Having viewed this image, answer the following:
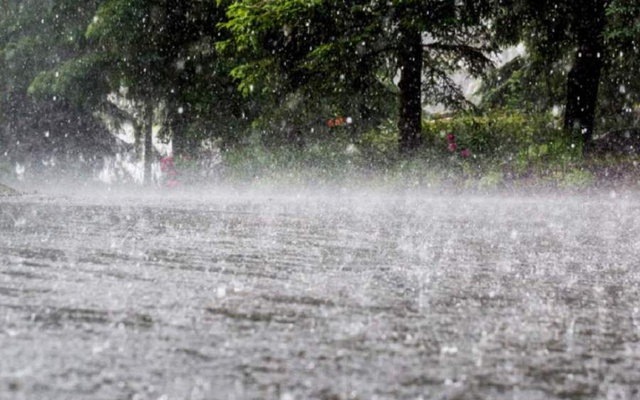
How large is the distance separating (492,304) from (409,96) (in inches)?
514

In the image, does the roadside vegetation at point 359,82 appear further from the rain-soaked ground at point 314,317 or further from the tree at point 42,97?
the rain-soaked ground at point 314,317

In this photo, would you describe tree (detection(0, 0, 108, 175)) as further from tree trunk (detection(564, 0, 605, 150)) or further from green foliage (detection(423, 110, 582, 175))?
tree trunk (detection(564, 0, 605, 150))

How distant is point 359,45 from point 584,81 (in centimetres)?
445

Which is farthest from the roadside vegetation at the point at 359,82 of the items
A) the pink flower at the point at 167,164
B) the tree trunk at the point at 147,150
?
the tree trunk at the point at 147,150

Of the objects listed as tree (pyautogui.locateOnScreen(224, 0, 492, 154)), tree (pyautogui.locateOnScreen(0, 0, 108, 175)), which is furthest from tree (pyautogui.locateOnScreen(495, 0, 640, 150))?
tree (pyautogui.locateOnScreen(0, 0, 108, 175))

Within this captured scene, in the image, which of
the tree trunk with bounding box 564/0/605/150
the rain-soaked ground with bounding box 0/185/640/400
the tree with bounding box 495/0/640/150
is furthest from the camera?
the tree trunk with bounding box 564/0/605/150

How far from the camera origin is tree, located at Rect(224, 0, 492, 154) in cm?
1355

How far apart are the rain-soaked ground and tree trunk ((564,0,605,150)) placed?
10.3 metres

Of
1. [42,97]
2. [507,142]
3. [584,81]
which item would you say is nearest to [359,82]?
[507,142]

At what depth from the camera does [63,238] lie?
4578 millimetres

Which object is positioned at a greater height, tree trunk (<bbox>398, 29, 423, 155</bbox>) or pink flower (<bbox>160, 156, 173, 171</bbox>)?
tree trunk (<bbox>398, 29, 423, 155</bbox>)

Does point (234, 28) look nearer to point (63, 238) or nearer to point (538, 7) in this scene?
point (538, 7)

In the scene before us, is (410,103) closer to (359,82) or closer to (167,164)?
(359,82)

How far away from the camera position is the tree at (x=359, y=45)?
13555 millimetres
